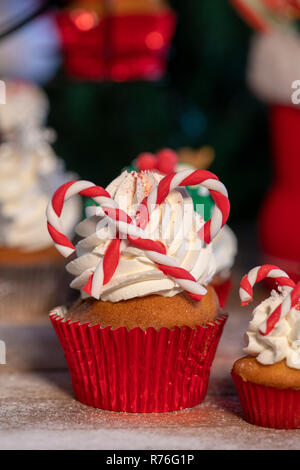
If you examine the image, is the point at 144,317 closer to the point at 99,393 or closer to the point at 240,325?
the point at 99,393

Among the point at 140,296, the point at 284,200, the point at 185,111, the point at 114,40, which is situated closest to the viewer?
the point at 140,296

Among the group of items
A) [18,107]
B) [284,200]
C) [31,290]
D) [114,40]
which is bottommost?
[31,290]

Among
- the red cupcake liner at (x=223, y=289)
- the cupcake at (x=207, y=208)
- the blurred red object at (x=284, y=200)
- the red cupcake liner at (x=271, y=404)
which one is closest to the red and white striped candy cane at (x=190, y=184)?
the red cupcake liner at (x=271, y=404)

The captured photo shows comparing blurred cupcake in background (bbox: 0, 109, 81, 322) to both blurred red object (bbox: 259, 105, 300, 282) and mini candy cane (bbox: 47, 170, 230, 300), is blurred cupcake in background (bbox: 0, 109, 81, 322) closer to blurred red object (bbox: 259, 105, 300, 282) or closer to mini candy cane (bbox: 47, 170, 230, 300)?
blurred red object (bbox: 259, 105, 300, 282)

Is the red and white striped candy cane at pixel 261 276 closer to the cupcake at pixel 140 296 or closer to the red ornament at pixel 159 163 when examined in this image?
the cupcake at pixel 140 296

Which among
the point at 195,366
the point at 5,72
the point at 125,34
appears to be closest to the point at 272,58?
the point at 125,34

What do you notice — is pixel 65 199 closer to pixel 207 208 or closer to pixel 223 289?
pixel 207 208

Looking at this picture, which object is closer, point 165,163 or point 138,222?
point 138,222

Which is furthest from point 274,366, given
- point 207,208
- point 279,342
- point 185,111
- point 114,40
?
point 185,111
